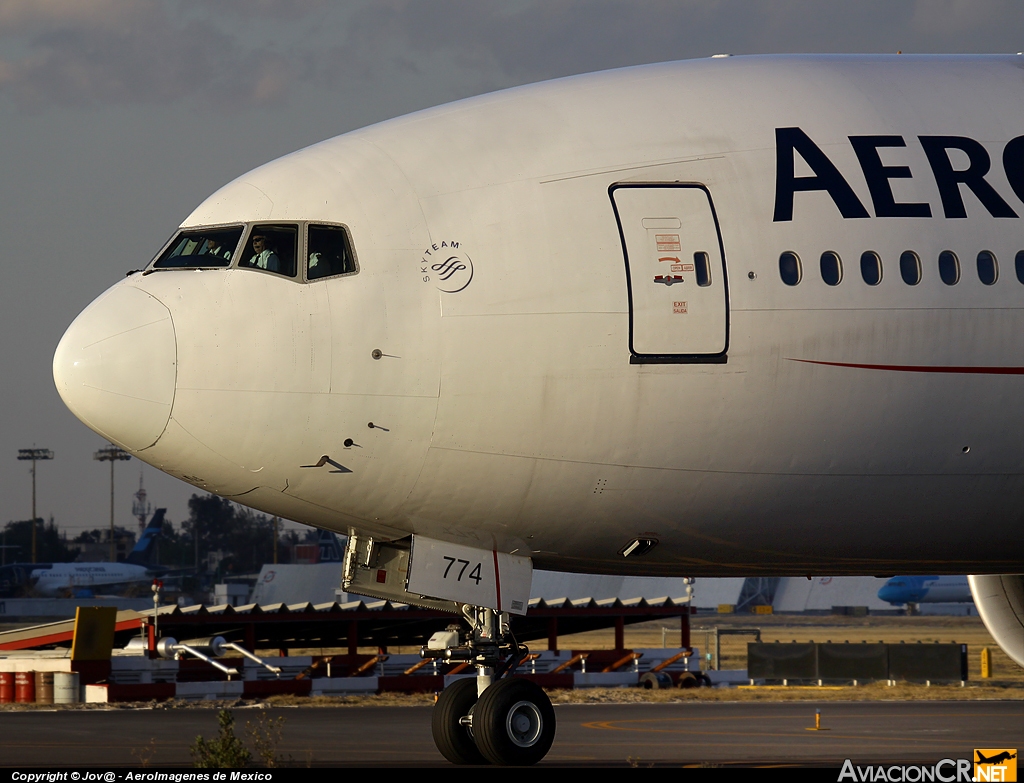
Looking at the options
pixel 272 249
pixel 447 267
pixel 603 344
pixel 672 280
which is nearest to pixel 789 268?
pixel 672 280

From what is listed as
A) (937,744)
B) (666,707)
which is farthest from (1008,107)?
(666,707)

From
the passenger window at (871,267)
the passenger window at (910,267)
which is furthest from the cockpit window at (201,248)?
the passenger window at (910,267)

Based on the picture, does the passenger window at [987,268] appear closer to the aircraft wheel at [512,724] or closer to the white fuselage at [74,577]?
the aircraft wheel at [512,724]

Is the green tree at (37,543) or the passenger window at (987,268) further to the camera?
the green tree at (37,543)

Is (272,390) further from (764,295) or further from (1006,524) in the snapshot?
(1006,524)

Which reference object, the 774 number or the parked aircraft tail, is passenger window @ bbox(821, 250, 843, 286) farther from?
the parked aircraft tail

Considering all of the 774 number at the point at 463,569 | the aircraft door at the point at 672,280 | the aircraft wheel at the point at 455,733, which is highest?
the aircraft door at the point at 672,280

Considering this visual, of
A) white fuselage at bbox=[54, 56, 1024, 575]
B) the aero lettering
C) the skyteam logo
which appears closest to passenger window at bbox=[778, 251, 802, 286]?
white fuselage at bbox=[54, 56, 1024, 575]

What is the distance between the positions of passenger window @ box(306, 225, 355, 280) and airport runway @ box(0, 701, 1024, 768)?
10.1 m

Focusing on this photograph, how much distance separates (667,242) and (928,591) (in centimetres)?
12560

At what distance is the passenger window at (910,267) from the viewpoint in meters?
12.6

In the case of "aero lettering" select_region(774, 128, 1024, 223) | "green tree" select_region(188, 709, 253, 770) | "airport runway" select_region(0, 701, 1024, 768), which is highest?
"aero lettering" select_region(774, 128, 1024, 223)

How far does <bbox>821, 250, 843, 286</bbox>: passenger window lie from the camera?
12.4m

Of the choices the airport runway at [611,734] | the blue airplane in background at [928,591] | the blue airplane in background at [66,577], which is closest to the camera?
the airport runway at [611,734]
